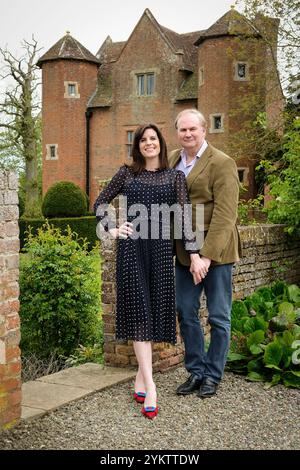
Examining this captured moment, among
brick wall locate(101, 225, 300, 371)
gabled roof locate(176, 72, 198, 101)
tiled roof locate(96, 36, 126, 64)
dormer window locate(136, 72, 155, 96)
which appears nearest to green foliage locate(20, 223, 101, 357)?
brick wall locate(101, 225, 300, 371)

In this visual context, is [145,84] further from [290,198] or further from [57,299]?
[57,299]

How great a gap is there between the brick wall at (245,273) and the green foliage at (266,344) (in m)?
0.44

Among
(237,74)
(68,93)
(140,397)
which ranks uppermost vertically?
(237,74)

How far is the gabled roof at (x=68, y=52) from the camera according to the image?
2831cm

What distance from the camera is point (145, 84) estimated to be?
27891 mm

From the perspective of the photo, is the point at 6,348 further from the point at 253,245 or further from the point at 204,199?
the point at 253,245

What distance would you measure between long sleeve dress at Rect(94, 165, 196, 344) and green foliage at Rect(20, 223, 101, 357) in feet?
8.35

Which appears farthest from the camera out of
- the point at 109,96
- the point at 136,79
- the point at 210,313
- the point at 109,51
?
the point at 109,51

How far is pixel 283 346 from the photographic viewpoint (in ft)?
14.8

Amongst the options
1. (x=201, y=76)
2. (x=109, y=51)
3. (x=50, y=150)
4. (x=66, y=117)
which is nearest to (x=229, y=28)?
(x=201, y=76)

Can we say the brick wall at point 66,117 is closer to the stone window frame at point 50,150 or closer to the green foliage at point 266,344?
the stone window frame at point 50,150

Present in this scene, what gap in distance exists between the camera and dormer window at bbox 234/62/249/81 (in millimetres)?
24625

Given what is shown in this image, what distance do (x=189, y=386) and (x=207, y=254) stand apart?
3.26ft

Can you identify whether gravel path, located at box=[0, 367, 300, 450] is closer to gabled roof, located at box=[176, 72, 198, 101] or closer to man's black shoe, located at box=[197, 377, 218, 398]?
man's black shoe, located at box=[197, 377, 218, 398]
